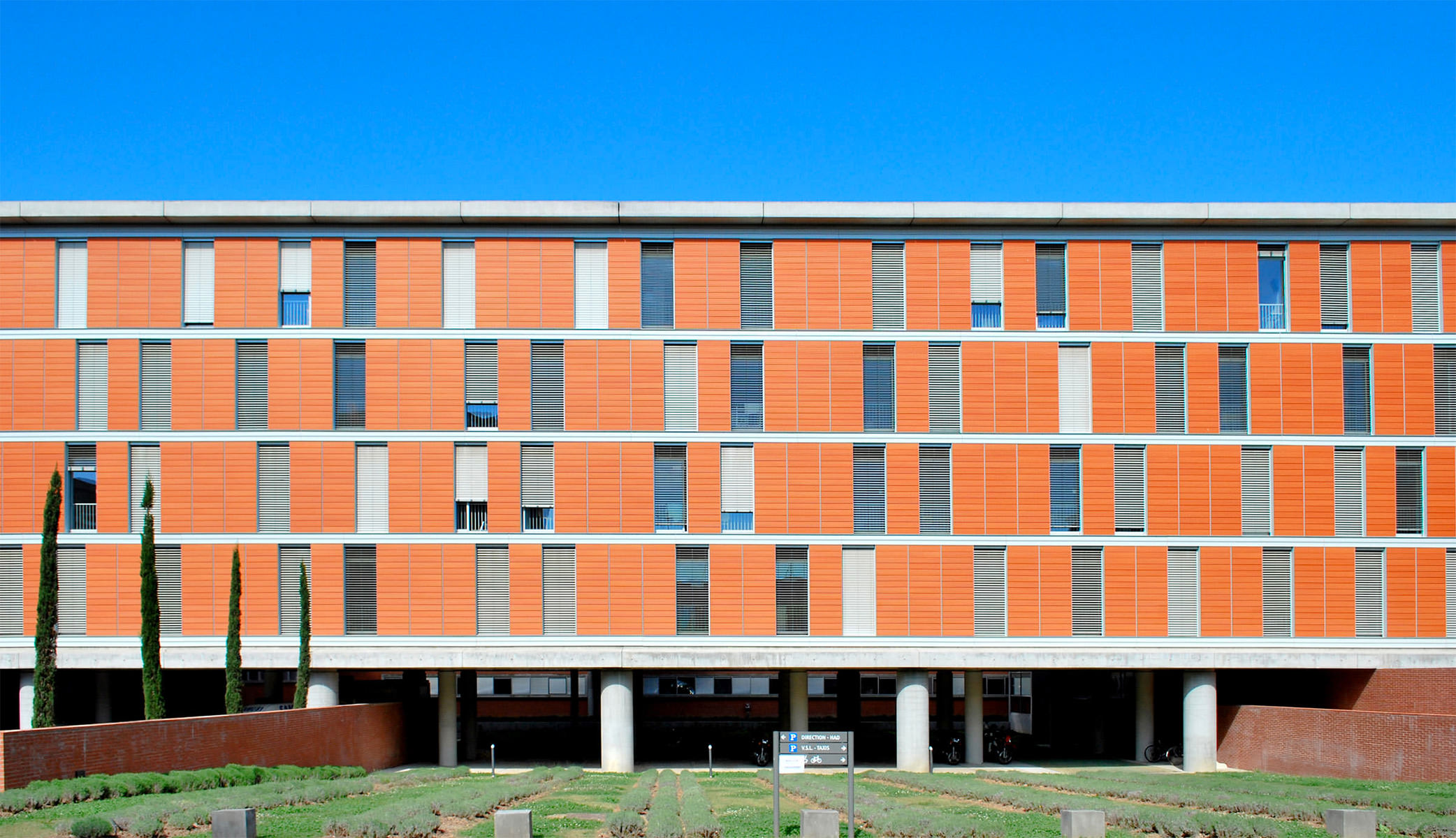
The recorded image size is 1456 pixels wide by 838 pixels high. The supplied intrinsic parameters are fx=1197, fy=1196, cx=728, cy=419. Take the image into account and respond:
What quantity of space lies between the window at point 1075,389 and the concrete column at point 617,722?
15.7 meters

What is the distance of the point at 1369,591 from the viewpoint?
121 feet

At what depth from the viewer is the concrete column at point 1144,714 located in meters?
39.2

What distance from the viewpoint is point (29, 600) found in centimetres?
3594

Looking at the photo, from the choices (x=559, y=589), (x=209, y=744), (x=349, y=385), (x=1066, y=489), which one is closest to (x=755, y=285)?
(x=559, y=589)

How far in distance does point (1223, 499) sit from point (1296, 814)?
16.7 meters

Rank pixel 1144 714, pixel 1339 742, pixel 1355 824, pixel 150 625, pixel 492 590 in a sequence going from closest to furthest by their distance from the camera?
pixel 1355 824, pixel 150 625, pixel 1339 742, pixel 492 590, pixel 1144 714

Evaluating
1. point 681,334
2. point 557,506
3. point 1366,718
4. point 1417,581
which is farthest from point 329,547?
point 1417,581

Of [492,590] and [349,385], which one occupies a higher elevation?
[349,385]

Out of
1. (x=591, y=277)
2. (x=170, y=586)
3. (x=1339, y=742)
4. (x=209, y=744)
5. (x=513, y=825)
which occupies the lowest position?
(x=1339, y=742)

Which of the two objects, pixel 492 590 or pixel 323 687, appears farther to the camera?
pixel 492 590

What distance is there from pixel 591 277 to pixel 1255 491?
71.4 feet

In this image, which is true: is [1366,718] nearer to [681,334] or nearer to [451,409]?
[681,334]

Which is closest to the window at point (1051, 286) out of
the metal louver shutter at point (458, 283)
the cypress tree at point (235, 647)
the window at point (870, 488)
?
the window at point (870, 488)

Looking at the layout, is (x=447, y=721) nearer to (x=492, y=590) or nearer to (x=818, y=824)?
(x=492, y=590)
